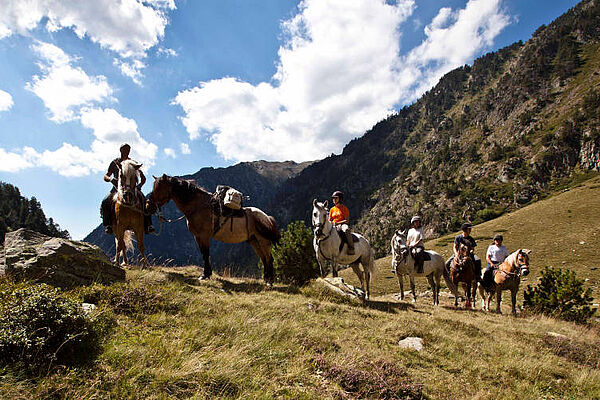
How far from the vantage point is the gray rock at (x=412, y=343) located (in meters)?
5.66

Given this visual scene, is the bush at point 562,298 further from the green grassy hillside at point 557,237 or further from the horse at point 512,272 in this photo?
the green grassy hillside at point 557,237

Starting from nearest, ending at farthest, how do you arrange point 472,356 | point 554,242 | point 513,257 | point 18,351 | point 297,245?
point 18,351
point 472,356
point 513,257
point 297,245
point 554,242

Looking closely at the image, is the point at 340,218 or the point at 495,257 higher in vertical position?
the point at 340,218

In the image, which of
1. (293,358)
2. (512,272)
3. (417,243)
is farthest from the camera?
(512,272)

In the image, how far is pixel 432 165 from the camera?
7156 inches

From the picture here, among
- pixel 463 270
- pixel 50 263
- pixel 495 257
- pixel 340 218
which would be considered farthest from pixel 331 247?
pixel 495 257

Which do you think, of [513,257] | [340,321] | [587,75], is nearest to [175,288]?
[340,321]

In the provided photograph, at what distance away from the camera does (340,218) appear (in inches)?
429

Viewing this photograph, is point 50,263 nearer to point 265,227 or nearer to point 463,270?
point 265,227

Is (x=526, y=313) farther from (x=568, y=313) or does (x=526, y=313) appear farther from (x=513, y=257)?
(x=513, y=257)

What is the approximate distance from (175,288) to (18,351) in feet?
10.4

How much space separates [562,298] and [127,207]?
1818 centimetres

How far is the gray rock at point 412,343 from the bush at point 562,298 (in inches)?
448

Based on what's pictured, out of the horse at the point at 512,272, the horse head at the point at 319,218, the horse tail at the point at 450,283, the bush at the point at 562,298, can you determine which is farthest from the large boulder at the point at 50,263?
the bush at the point at 562,298
